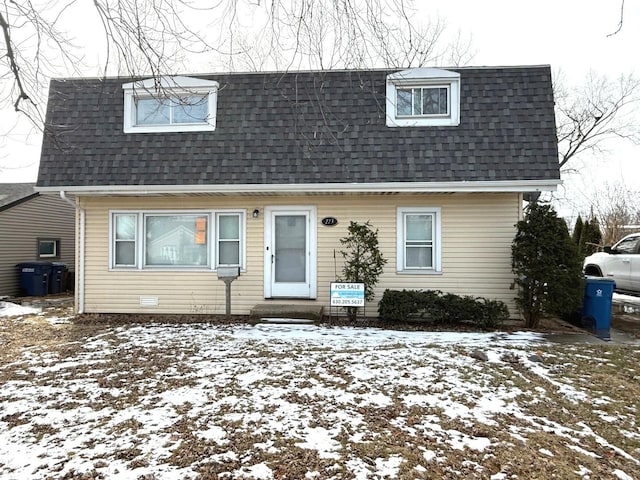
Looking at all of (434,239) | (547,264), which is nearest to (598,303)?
(547,264)

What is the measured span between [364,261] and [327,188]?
159 centimetres

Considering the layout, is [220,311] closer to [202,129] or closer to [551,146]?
[202,129]

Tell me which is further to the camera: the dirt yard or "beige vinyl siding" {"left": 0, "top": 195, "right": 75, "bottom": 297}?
"beige vinyl siding" {"left": 0, "top": 195, "right": 75, "bottom": 297}

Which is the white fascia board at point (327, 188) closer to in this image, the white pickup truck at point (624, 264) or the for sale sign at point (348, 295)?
the for sale sign at point (348, 295)

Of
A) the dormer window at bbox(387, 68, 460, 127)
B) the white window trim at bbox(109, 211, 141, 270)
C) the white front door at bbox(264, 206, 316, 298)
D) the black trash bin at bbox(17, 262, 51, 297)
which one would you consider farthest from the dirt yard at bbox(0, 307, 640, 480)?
the black trash bin at bbox(17, 262, 51, 297)

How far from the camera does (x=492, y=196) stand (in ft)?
28.4

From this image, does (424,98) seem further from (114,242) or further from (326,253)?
(114,242)

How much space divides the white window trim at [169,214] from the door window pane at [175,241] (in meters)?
0.09

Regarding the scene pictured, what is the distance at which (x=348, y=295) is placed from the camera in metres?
7.96

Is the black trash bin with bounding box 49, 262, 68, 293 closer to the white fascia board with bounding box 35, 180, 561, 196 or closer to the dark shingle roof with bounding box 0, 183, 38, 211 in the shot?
the dark shingle roof with bounding box 0, 183, 38, 211

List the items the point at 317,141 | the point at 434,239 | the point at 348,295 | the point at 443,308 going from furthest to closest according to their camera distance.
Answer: the point at 434,239, the point at 317,141, the point at 443,308, the point at 348,295

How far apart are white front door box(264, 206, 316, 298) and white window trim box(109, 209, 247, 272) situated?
0.52m

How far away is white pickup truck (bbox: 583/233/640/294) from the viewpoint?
411 inches

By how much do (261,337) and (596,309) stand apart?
633cm
